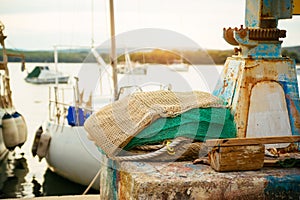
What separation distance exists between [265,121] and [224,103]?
0.33 meters

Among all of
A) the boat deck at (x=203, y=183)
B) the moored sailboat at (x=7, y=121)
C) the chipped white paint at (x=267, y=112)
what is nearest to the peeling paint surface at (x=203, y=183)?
the boat deck at (x=203, y=183)

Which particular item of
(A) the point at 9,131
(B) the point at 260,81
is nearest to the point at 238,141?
(B) the point at 260,81

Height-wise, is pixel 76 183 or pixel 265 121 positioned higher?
pixel 265 121

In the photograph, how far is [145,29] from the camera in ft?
11.3

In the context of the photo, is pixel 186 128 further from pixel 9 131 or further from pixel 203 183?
pixel 9 131

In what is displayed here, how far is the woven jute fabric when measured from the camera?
2994 millimetres

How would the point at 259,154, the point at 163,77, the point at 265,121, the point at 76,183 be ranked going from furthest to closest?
the point at 76,183 → the point at 163,77 → the point at 265,121 → the point at 259,154

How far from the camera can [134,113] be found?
3.17m

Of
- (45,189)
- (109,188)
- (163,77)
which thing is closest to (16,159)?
(45,189)

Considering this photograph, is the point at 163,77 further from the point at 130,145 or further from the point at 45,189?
the point at 45,189

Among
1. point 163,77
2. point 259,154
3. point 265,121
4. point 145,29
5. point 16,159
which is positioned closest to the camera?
point 259,154

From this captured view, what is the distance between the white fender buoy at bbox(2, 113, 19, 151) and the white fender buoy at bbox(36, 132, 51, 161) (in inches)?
86.7

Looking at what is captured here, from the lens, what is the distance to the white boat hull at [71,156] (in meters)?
11.2

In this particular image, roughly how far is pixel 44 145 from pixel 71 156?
1399mm
